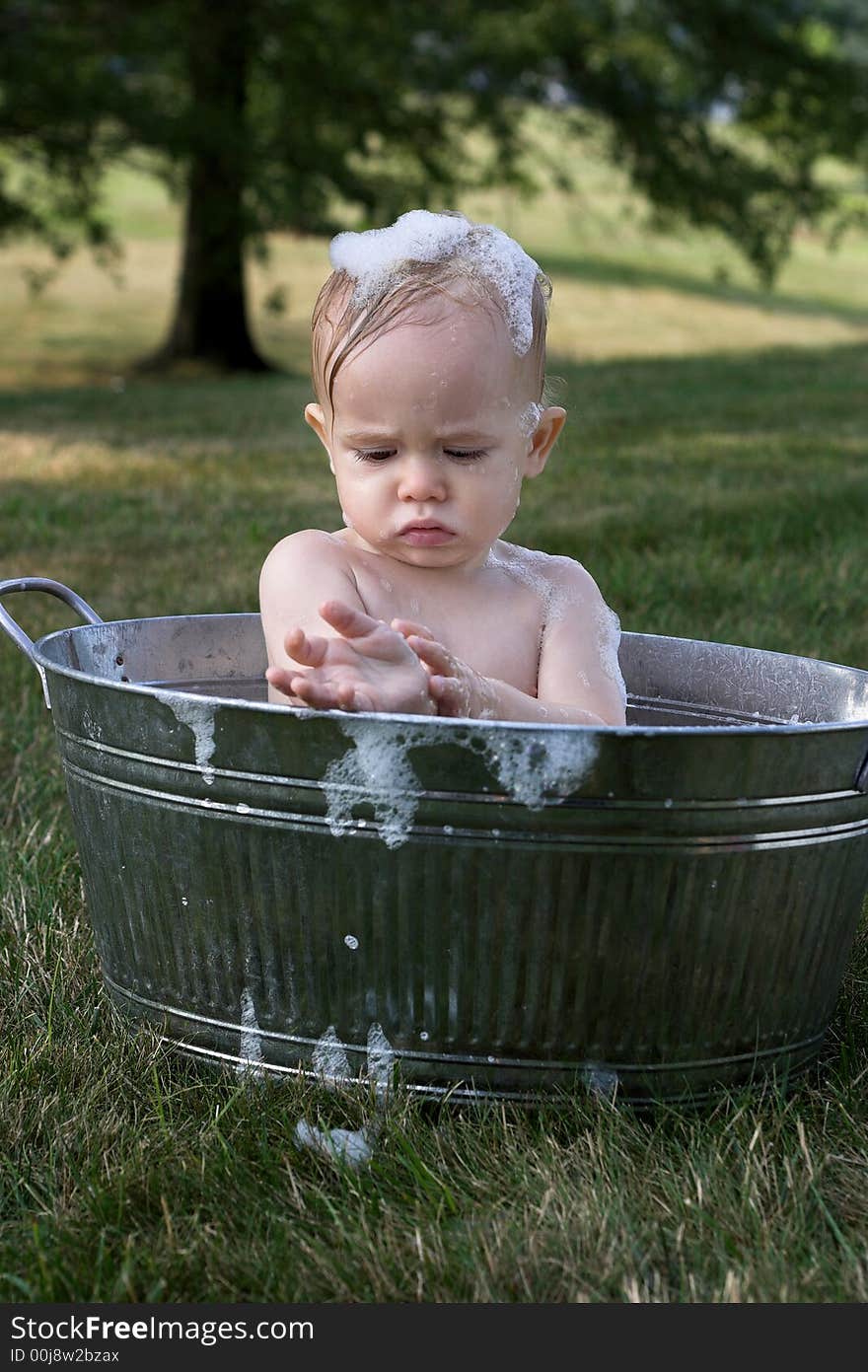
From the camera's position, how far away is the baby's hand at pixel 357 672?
4.98 feet

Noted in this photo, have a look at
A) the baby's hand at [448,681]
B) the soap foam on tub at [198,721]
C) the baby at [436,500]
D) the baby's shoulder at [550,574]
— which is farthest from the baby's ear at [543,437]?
the soap foam on tub at [198,721]

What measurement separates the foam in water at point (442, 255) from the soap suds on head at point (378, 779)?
22.5 inches

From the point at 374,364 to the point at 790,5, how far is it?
12445 millimetres

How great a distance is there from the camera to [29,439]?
23.3 feet

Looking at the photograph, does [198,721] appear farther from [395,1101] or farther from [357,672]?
[395,1101]

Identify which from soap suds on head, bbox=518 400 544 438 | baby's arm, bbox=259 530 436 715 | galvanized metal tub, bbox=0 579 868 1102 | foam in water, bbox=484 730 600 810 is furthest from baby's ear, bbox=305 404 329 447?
foam in water, bbox=484 730 600 810

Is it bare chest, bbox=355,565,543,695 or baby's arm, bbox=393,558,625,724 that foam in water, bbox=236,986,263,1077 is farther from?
bare chest, bbox=355,565,543,695

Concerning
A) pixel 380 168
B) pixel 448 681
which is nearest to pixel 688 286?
pixel 380 168

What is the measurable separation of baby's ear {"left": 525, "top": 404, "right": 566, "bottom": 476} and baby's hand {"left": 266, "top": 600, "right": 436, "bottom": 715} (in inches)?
17.3

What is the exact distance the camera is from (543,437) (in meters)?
1.94

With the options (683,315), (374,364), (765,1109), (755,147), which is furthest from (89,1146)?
(683,315)

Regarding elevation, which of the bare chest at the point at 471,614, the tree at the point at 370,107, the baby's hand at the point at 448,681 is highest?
the baby's hand at the point at 448,681

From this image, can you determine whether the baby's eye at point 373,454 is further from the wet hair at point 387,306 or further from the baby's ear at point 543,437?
the baby's ear at point 543,437

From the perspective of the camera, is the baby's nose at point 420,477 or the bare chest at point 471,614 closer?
the baby's nose at point 420,477
